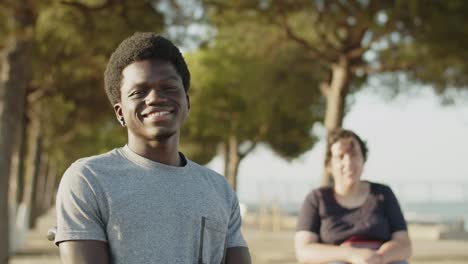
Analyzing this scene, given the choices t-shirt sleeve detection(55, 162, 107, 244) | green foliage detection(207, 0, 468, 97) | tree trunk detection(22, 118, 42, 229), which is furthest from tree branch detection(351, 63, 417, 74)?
t-shirt sleeve detection(55, 162, 107, 244)

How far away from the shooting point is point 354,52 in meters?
14.5

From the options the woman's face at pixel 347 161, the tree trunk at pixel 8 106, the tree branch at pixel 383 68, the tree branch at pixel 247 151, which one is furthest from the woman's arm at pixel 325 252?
the tree branch at pixel 247 151

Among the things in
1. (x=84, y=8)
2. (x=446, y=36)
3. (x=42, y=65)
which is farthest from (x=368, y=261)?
(x=42, y=65)

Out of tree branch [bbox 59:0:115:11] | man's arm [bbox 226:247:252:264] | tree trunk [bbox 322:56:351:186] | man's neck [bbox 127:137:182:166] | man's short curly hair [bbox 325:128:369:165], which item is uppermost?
tree branch [bbox 59:0:115:11]

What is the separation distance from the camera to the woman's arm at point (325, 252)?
15.5 feet

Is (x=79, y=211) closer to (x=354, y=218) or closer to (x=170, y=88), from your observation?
(x=170, y=88)

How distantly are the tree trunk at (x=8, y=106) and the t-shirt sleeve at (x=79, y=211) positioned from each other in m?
10.0

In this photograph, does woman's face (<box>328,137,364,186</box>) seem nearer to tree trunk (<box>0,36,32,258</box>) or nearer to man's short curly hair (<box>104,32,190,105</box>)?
man's short curly hair (<box>104,32,190,105</box>)

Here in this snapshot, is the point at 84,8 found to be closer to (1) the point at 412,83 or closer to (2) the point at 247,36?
(2) the point at 247,36

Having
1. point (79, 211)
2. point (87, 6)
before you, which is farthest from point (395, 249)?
point (87, 6)

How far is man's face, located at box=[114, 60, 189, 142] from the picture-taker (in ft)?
7.48

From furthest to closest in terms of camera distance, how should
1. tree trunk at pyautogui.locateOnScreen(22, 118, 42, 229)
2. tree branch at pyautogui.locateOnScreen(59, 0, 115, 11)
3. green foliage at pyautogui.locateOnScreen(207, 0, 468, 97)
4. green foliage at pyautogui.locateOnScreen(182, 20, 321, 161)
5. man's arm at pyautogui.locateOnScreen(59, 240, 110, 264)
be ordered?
1. tree trunk at pyautogui.locateOnScreen(22, 118, 42, 229)
2. green foliage at pyautogui.locateOnScreen(182, 20, 321, 161)
3. green foliage at pyautogui.locateOnScreen(207, 0, 468, 97)
4. tree branch at pyautogui.locateOnScreen(59, 0, 115, 11)
5. man's arm at pyautogui.locateOnScreen(59, 240, 110, 264)

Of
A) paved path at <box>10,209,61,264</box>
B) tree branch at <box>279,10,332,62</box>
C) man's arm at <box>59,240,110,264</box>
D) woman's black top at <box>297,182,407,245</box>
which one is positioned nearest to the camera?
man's arm at <box>59,240,110,264</box>

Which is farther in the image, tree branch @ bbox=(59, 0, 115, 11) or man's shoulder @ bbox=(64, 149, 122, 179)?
tree branch @ bbox=(59, 0, 115, 11)
